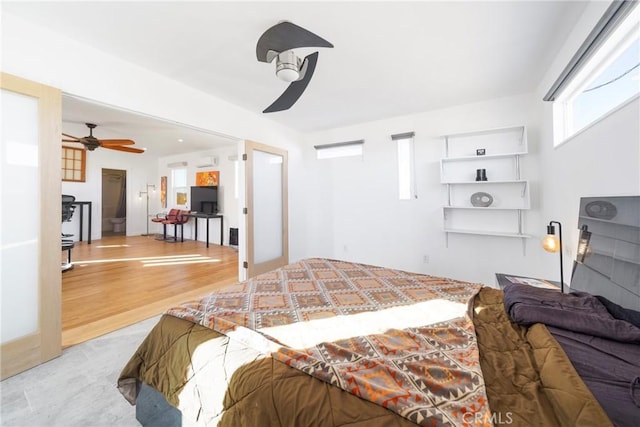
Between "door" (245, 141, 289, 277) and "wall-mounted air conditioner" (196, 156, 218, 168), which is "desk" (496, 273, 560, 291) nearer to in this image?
"door" (245, 141, 289, 277)

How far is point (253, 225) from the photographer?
3477mm

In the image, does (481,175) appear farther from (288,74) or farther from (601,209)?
(288,74)

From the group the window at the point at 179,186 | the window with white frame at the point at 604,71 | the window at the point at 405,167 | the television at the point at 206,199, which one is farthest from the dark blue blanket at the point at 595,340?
the window at the point at 179,186

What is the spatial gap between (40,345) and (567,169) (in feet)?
14.1

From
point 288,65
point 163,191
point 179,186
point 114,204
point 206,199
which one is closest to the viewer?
point 288,65

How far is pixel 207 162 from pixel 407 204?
17.0ft

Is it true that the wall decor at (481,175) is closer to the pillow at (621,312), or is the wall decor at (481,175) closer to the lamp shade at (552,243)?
the lamp shade at (552,243)

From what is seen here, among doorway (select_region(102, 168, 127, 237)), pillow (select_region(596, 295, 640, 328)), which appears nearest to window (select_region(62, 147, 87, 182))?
doorway (select_region(102, 168, 127, 237))

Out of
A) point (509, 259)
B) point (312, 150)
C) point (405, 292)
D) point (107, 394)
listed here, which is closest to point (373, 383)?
point (405, 292)

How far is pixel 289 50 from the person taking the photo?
74.5 inches

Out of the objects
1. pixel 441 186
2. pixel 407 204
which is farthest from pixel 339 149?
pixel 441 186

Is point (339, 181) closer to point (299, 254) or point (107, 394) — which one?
point (299, 254)

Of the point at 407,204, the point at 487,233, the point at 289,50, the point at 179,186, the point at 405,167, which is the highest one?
the point at 289,50

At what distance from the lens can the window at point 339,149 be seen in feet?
13.4
